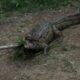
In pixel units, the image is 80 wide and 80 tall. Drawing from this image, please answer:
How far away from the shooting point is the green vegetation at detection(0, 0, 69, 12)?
Result: 850cm

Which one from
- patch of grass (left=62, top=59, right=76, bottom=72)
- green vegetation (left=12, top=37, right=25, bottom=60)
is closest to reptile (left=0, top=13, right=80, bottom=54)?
green vegetation (left=12, top=37, right=25, bottom=60)

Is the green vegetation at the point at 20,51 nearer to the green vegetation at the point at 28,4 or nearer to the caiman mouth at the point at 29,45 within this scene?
the caiman mouth at the point at 29,45

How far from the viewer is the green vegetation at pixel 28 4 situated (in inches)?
335

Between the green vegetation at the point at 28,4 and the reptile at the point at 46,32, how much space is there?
1.43m

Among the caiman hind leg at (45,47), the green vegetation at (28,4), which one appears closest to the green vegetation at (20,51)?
the caiman hind leg at (45,47)

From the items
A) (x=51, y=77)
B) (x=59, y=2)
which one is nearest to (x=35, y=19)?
(x=59, y=2)

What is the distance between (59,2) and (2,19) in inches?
70.9

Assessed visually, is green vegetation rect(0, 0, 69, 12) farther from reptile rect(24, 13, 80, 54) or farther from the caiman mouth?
the caiman mouth

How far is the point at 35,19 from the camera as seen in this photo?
25.5 ft

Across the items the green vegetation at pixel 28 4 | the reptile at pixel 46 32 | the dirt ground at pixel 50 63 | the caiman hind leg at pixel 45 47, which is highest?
the green vegetation at pixel 28 4

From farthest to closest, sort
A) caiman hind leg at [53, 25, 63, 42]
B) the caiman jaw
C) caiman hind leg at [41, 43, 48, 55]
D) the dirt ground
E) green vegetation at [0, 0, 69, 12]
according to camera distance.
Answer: green vegetation at [0, 0, 69, 12], caiman hind leg at [53, 25, 63, 42], caiman hind leg at [41, 43, 48, 55], the caiman jaw, the dirt ground

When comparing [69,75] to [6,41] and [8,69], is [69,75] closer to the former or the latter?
[8,69]

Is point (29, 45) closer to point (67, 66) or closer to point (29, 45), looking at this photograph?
point (29, 45)

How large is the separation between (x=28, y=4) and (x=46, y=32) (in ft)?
8.05
